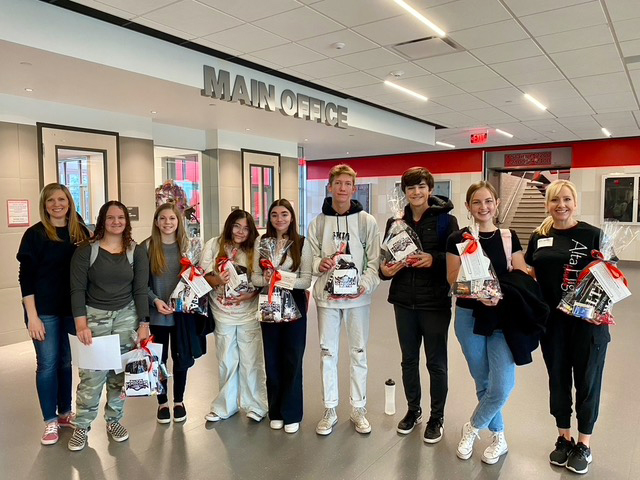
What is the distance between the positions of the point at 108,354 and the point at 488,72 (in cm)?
529

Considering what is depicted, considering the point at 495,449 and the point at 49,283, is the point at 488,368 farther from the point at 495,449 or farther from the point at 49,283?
the point at 49,283

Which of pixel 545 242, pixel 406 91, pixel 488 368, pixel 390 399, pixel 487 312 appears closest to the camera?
pixel 487 312

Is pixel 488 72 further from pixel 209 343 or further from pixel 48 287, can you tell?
pixel 48 287

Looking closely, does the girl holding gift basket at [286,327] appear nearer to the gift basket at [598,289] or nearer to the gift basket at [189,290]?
the gift basket at [189,290]

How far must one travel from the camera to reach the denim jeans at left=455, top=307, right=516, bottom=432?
2.57 m

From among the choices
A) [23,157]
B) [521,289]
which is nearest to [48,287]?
[521,289]

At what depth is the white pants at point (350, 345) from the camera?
3006 millimetres

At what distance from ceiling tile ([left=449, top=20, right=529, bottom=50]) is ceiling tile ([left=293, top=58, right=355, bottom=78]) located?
4.60ft

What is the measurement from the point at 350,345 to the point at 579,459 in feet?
4.55

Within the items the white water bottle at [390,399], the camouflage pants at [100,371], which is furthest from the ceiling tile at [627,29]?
the camouflage pants at [100,371]

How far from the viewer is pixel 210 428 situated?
3125mm

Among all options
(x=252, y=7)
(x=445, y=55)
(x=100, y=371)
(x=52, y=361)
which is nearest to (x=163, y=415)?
(x=100, y=371)

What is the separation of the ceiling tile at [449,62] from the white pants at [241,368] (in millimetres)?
3819

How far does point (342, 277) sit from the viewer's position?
9.37ft
